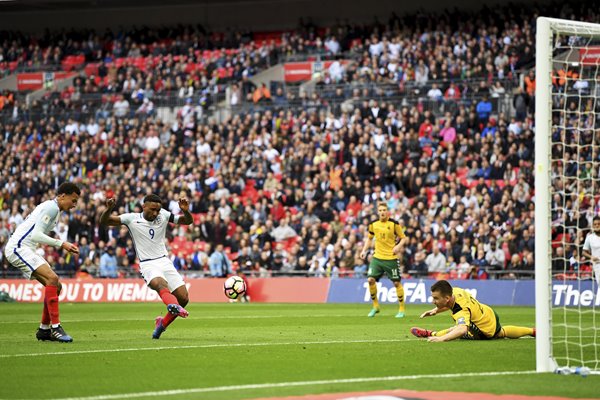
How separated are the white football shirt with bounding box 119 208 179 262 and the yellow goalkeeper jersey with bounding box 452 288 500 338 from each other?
15.6ft

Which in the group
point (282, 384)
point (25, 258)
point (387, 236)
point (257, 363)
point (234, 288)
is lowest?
point (234, 288)

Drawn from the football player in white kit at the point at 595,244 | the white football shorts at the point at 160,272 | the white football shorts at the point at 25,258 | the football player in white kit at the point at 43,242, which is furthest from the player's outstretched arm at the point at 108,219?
the football player in white kit at the point at 595,244

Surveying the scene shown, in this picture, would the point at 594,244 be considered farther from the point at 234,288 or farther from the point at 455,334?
the point at 455,334

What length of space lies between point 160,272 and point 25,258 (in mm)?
2063

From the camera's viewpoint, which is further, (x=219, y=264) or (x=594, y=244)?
(x=219, y=264)

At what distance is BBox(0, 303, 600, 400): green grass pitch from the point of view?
10328 millimetres

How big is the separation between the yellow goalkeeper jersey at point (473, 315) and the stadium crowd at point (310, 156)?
13.2 m

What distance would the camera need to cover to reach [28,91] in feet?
163

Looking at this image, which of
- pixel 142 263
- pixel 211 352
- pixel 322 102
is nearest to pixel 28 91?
pixel 322 102

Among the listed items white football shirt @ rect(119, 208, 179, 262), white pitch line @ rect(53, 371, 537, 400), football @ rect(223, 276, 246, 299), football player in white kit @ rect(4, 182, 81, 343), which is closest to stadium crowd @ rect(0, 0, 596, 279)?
football @ rect(223, 276, 246, 299)

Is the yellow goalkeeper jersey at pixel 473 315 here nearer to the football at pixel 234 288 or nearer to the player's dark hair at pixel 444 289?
the player's dark hair at pixel 444 289

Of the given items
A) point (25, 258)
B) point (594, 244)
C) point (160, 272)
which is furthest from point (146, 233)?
point (594, 244)

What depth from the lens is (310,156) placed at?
3847cm

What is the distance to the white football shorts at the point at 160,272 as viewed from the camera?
55.3 ft
